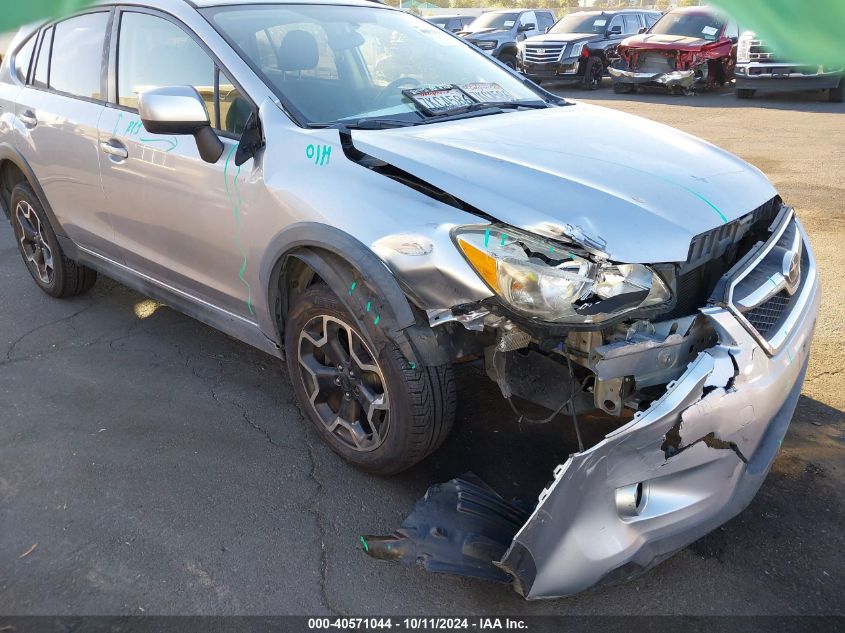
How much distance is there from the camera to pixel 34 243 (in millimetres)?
4754

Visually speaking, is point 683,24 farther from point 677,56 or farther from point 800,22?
point 800,22

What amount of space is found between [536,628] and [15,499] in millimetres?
2037

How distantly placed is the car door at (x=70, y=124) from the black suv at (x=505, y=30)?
14793mm

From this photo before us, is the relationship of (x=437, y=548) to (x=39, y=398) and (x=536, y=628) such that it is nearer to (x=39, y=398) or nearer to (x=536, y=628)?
(x=536, y=628)

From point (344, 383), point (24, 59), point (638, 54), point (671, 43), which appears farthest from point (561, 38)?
point (344, 383)

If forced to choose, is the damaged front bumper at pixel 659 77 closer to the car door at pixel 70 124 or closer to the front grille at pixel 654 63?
the front grille at pixel 654 63

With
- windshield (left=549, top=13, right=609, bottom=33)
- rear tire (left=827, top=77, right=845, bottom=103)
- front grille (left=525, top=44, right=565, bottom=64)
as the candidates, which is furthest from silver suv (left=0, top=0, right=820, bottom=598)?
windshield (left=549, top=13, right=609, bottom=33)

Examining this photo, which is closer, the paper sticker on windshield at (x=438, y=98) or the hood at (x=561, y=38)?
the paper sticker on windshield at (x=438, y=98)

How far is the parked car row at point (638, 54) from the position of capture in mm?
13086

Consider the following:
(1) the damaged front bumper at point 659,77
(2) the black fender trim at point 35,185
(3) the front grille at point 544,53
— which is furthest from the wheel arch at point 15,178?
(3) the front grille at point 544,53

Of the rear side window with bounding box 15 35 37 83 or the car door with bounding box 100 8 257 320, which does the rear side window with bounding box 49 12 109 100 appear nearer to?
the car door with bounding box 100 8 257 320

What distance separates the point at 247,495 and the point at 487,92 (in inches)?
82.4

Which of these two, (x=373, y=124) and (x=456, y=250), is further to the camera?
(x=373, y=124)

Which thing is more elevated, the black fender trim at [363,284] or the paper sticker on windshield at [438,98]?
the paper sticker on windshield at [438,98]
